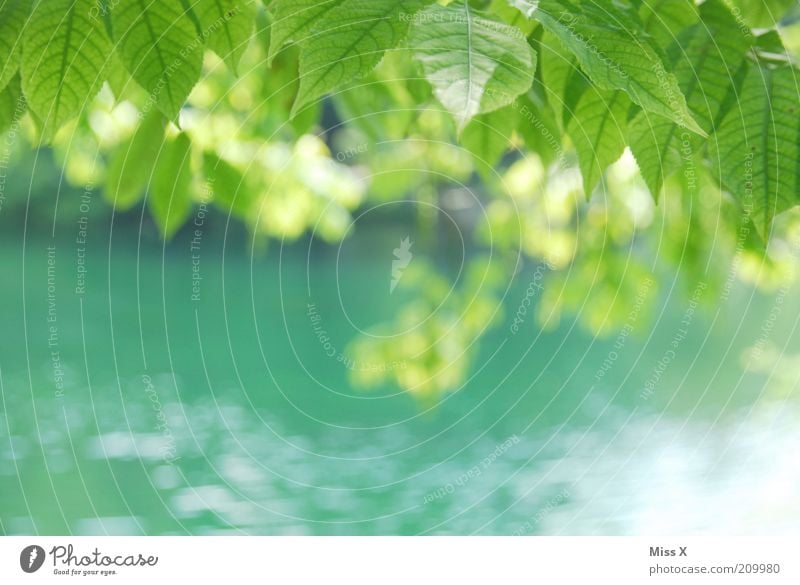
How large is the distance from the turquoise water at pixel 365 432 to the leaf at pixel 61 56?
91cm

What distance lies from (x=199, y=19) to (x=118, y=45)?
4 cm

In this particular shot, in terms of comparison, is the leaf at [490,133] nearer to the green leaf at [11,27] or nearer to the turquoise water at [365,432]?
the green leaf at [11,27]

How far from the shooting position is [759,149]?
0.39m

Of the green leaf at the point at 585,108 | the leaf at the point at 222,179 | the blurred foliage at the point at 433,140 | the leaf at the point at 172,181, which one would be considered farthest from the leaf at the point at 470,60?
the leaf at the point at 222,179

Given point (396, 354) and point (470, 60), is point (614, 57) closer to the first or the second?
point (470, 60)

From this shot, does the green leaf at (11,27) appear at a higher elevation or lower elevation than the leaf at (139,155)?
lower

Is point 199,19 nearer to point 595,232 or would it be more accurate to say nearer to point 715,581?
point 715,581

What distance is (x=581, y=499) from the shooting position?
2.76 metres

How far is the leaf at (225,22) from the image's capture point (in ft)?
1.24

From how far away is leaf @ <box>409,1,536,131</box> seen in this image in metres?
0.25

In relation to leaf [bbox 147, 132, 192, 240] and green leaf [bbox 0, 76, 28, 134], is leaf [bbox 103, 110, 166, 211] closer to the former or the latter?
leaf [bbox 147, 132, 192, 240]

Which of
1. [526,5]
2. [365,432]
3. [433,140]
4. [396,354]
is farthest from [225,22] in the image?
[365,432]

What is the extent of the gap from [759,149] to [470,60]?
205mm

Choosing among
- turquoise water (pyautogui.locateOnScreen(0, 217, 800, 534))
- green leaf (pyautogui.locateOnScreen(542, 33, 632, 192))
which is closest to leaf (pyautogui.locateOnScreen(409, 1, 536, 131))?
green leaf (pyautogui.locateOnScreen(542, 33, 632, 192))
